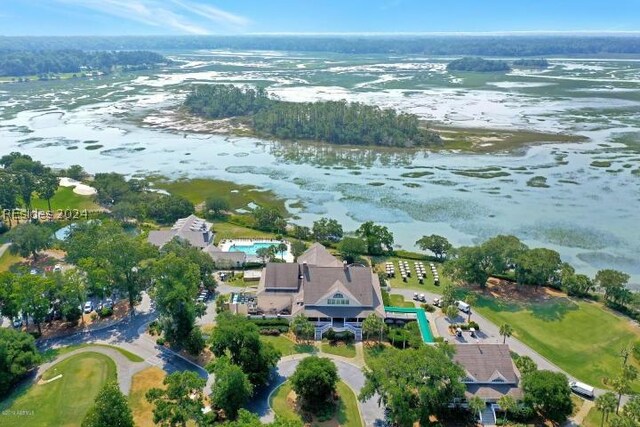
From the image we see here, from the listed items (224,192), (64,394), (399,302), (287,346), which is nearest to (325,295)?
(287,346)

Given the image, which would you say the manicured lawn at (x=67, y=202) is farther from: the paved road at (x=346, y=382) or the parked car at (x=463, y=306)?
the parked car at (x=463, y=306)

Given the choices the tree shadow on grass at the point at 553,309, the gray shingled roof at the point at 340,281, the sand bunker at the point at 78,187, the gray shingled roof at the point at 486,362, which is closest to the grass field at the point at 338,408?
the gray shingled roof at the point at 486,362

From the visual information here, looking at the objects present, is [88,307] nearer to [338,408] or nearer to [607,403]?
[338,408]

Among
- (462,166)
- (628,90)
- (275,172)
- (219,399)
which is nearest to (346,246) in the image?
(219,399)

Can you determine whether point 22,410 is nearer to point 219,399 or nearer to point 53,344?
point 53,344

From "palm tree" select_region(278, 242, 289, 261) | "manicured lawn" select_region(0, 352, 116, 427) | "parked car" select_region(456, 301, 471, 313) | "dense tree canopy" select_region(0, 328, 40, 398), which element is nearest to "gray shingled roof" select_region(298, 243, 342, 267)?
"palm tree" select_region(278, 242, 289, 261)
